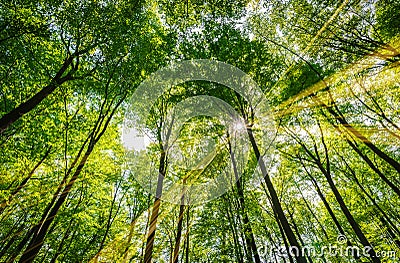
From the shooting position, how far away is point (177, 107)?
34.0 ft

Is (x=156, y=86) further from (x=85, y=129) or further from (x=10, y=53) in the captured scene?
(x=10, y=53)

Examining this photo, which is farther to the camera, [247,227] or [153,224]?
[153,224]

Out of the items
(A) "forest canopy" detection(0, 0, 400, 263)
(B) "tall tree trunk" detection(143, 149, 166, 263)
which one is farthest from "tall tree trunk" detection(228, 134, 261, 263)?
(B) "tall tree trunk" detection(143, 149, 166, 263)

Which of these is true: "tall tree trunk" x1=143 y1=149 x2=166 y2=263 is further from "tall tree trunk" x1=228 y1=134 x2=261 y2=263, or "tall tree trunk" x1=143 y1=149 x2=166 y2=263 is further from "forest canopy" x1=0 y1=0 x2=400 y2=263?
"tall tree trunk" x1=228 y1=134 x2=261 y2=263

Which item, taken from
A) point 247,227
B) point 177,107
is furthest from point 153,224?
point 177,107

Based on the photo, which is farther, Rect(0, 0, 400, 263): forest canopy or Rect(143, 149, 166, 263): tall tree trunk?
Rect(143, 149, 166, 263): tall tree trunk

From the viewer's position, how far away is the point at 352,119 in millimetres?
11391

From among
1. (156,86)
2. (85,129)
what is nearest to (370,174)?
(156,86)

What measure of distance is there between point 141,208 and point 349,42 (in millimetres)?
12821

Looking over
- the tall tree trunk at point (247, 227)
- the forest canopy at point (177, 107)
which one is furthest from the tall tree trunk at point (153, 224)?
the tall tree trunk at point (247, 227)

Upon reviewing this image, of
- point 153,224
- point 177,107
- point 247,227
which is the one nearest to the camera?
point 247,227

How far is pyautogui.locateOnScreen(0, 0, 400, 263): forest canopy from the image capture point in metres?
6.63

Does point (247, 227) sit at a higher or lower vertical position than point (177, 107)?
lower

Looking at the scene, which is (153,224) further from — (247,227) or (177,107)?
(177,107)
